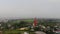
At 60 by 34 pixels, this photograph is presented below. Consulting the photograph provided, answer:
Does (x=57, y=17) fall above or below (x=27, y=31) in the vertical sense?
above

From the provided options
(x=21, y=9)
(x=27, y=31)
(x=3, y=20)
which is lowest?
(x=27, y=31)

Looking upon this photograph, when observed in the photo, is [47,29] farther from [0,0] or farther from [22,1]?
[0,0]

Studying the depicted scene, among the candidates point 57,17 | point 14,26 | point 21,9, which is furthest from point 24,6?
point 57,17

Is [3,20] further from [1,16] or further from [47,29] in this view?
[47,29]

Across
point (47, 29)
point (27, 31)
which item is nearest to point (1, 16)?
point (27, 31)

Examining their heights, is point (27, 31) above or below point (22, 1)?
below

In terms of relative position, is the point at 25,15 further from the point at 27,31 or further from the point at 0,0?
the point at 0,0

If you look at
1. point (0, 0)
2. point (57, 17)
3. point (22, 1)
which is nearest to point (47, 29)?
point (57, 17)

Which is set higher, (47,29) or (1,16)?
(1,16)
